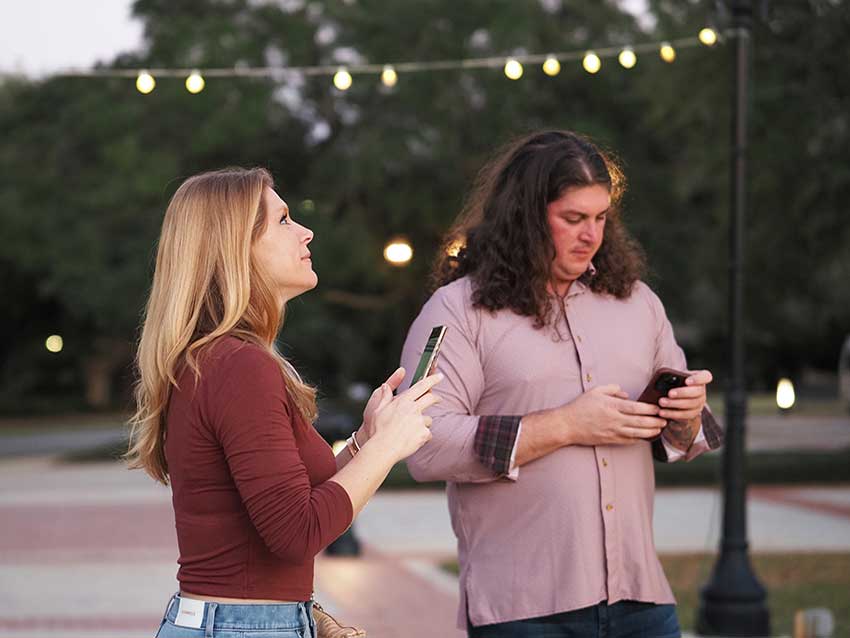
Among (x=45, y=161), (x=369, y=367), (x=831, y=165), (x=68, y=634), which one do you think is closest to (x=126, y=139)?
(x=45, y=161)

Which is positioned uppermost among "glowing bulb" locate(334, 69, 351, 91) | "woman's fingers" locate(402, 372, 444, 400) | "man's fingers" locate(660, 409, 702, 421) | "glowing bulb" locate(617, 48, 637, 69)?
"glowing bulb" locate(617, 48, 637, 69)

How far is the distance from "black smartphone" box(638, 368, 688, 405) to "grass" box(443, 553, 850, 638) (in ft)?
17.1

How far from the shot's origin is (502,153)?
334cm

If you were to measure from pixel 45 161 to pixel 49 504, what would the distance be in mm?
12728

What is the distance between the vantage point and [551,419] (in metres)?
2.92

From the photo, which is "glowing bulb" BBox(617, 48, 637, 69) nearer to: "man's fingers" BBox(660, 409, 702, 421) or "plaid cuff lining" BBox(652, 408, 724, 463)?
"plaid cuff lining" BBox(652, 408, 724, 463)

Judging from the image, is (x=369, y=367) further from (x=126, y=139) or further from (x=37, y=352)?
(x=126, y=139)

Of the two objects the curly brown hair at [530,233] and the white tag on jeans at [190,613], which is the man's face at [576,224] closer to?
the curly brown hair at [530,233]

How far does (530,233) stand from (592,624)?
870 mm

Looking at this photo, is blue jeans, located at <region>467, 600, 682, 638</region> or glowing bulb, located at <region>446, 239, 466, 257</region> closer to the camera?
blue jeans, located at <region>467, 600, 682, 638</region>

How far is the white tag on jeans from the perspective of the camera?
2.38m

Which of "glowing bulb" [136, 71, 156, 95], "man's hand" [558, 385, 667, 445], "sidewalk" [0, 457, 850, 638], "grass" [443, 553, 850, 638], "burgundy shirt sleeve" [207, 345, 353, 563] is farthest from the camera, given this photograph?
"sidewalk" [0, 457, 850, 638]

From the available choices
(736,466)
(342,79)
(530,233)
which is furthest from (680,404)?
(736,466)

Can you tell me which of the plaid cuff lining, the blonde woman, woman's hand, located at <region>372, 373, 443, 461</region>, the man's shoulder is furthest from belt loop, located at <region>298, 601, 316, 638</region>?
the plaid cuff lining
